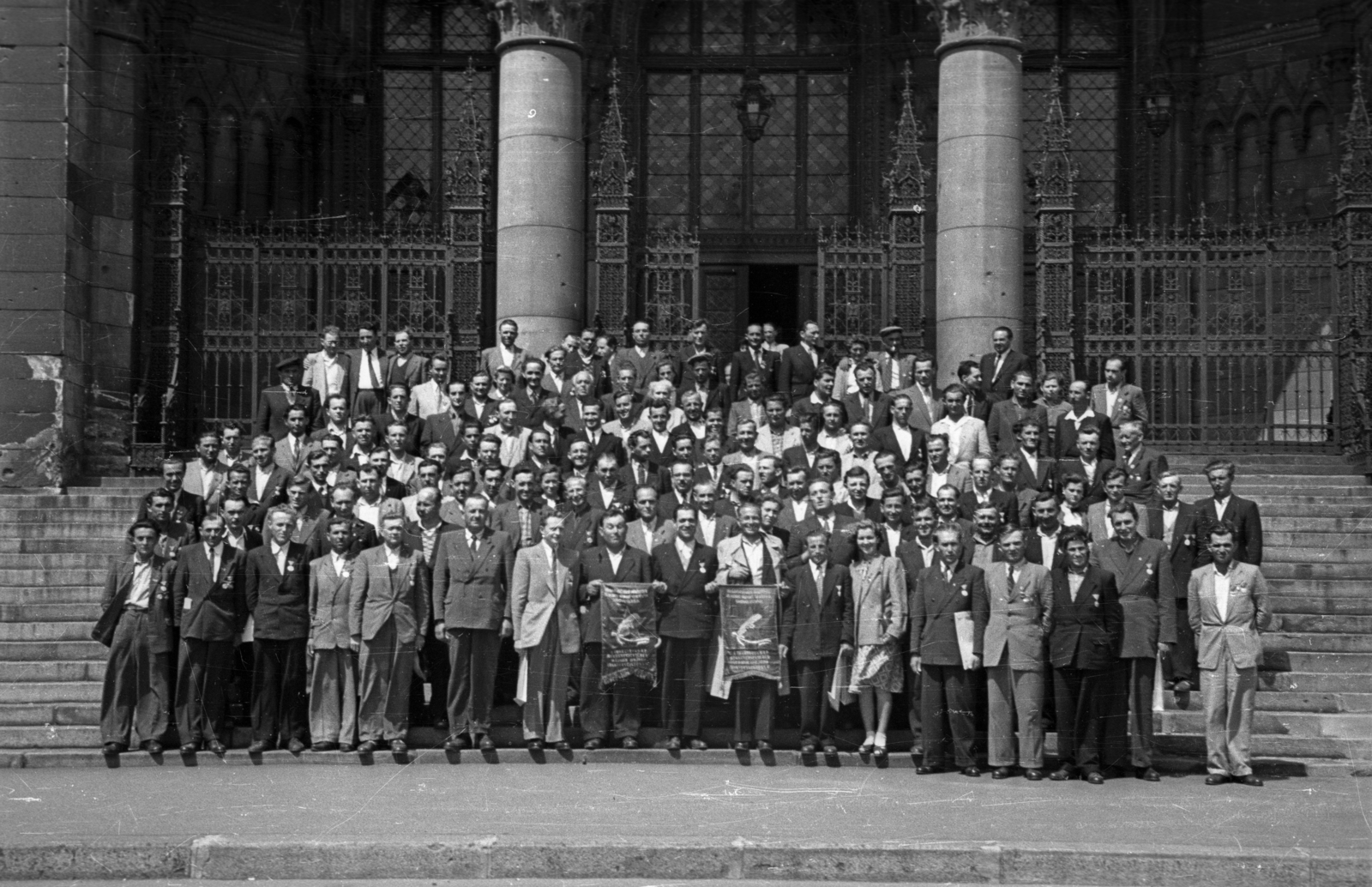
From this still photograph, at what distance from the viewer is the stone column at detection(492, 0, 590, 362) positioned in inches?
769

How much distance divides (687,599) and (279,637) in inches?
121

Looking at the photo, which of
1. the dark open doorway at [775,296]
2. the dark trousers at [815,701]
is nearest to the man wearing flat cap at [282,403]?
the dark trousers at [815,701]

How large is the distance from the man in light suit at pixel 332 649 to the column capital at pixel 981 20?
10496 mm

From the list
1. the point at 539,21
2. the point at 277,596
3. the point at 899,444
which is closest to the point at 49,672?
the point at 277,596

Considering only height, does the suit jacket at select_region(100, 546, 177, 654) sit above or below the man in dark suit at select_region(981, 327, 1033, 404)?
below

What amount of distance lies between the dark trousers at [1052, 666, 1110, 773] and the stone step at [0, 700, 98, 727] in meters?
7.27

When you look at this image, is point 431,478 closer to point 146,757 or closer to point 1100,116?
point 146,757

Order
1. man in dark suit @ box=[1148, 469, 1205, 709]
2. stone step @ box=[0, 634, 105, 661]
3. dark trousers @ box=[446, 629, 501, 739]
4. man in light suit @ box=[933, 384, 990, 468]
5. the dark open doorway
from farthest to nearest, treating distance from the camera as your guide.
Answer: the dark open doorway, man in light suit @ box=[933, 384, 990, 468], stone step @ box=[0, 634, 105, 661], man in dark suit @ box=[1148, 469, 1205, 709], dark trousers @ box=[446, 629, 501, 739]

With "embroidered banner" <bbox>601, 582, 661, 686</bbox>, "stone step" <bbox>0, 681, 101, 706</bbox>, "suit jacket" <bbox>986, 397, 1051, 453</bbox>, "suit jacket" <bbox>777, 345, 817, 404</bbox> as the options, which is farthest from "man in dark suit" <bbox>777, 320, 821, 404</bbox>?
"stone step" <bbox>0, 681, 101, 706</bbox>

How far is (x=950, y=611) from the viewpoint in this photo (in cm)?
1223

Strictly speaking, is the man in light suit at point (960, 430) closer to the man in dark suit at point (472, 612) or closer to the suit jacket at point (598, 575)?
the suit jacket at point (598, 575)

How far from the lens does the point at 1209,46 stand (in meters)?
24.1

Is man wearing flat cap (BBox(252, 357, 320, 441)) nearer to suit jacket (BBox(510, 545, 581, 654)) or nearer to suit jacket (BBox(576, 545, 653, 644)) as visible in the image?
suit jacket (BBox(510, 545, 581, 654))

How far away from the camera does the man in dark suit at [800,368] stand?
17250 mm
